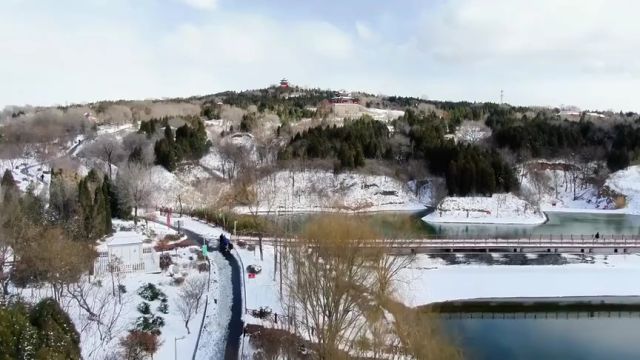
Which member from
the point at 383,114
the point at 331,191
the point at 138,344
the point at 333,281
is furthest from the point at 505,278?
the point at 383,114

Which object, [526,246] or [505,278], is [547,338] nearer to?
[505,278]

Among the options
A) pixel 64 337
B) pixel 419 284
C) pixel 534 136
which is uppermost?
pixel 534 136

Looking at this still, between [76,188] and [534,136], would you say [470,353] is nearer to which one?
[76,188]

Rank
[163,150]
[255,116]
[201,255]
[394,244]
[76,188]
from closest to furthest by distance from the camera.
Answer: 1. [394,244]
2. [201,255]
3. [76,188]
4. [163,150]
5. [255,116]

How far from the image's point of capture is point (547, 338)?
23.7 m

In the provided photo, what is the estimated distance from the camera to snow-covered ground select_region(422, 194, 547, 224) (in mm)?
52062

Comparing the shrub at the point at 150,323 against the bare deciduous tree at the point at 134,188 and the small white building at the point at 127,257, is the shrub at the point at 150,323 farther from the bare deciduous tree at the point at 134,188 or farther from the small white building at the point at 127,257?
the bare deciduous tree at the point at 134,188

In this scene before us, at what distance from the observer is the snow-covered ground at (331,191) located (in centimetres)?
5644

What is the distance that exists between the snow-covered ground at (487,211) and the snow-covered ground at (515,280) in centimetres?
1692

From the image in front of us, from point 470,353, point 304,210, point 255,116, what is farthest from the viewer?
point 255,116

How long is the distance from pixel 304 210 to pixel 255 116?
30619 millimetres

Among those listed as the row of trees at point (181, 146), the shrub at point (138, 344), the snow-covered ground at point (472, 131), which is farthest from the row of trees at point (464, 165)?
the shrub at point (138, 344)

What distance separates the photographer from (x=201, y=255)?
29.5m

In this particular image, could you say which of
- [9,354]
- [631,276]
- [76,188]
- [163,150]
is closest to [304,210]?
[163,150]
